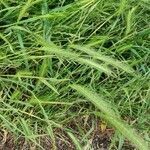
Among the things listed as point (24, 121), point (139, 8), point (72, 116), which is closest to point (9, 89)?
point (24, 121)

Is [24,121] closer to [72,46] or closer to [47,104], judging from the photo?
[47,104]

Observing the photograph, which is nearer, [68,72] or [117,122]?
[117,122]

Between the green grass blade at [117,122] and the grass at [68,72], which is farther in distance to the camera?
the grass at [68,72]

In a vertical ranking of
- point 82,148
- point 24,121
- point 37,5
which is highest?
point 37,5

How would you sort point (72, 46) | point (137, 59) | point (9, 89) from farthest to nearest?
point (137, 59) < point (9, 89) < point (72, 46)

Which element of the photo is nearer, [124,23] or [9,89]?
[9,89]

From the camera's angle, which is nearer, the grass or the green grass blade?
the green grass blade

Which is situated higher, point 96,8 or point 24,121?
point 96,8

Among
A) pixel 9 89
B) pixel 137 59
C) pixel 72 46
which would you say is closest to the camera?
pixel 72 46
